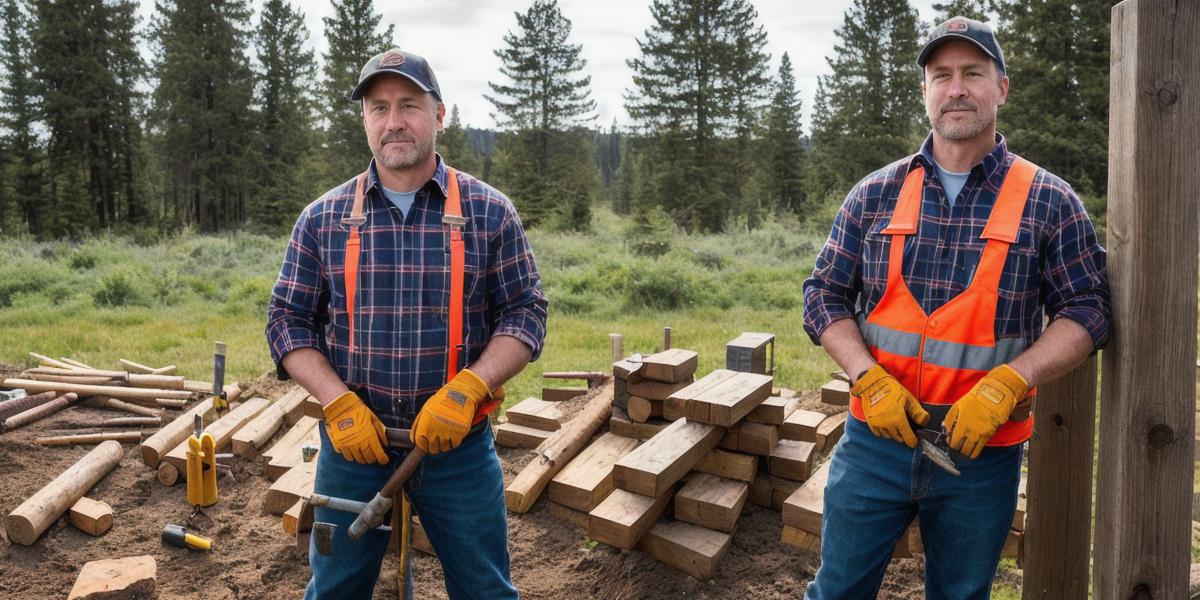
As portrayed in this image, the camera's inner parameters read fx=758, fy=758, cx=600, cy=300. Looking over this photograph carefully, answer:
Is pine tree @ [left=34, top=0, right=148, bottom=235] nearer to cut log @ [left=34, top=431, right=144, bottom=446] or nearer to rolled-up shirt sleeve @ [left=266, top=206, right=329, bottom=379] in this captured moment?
cut log @ [left=34, top=431, right=144, bottom=446]

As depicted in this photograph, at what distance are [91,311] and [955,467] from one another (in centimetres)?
1363

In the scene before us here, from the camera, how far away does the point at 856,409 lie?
2734 mm

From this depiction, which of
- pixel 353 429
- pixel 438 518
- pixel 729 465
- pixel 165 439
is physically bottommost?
pixel 165 439

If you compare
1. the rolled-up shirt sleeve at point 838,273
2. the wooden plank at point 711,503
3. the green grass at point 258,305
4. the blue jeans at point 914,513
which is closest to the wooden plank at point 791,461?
the wooden plank at point 711,503

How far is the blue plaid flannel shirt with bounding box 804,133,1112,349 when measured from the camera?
2420 mm

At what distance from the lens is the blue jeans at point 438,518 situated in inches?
112

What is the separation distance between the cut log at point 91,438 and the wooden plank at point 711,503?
16.1 ft

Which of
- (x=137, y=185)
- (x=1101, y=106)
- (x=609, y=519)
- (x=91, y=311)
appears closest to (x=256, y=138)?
(x=137, y=185)

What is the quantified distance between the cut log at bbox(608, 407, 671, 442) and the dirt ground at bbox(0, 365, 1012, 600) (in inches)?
28.3

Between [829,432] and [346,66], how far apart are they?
102 ft

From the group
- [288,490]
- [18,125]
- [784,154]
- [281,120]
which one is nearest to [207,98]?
[281,120]

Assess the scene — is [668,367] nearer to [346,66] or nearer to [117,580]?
[117,580]

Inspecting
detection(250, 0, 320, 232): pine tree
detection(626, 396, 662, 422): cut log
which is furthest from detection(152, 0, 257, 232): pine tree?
detection(626, 396, 662, 422): cut log

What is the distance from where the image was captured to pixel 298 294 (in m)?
2.89
